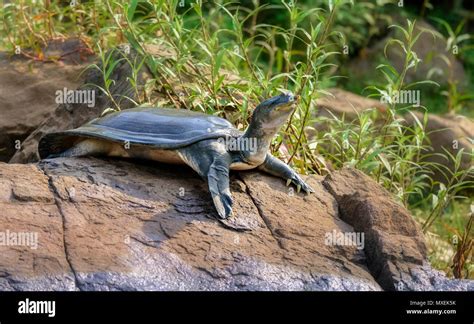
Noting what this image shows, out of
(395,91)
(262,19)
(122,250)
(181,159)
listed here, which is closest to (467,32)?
(262,19)

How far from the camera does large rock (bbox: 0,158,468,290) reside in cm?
434

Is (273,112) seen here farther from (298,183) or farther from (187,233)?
(187,233)

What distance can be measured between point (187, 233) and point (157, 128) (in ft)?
2.60

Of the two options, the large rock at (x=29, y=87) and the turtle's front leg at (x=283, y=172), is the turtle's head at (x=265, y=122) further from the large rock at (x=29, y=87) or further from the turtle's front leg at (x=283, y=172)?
the large rock at (x=29, y=87)

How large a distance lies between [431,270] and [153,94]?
2421mm

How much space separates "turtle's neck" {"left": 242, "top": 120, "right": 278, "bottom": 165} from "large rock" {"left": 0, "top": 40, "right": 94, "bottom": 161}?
193 centimetres

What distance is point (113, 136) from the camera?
5246 mm

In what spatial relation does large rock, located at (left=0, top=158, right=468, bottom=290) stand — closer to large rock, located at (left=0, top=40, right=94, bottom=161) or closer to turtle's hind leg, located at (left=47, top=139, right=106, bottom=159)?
turtle's hind leg, located at (left=47, top=139, right=106, bottom=159)

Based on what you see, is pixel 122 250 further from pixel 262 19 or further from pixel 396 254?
pixel 262 19

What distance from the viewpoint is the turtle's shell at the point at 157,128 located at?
514 centimetres

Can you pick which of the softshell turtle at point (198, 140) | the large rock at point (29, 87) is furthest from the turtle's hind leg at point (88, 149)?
the large rock at point (29, 87)

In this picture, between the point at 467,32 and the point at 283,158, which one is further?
the point at 467,32
